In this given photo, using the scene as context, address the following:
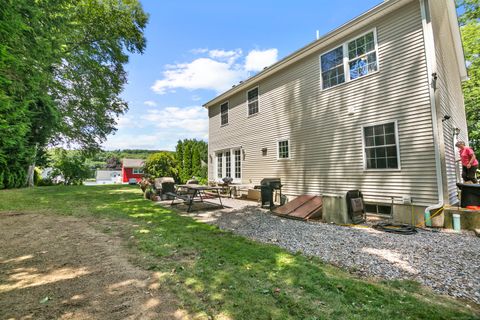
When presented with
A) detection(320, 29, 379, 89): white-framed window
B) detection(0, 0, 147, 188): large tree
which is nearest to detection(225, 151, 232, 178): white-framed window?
detection(320, 29, 379, 89): white-framed window

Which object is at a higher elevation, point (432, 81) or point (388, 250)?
point (432, 81)

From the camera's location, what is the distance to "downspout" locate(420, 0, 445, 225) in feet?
18.2

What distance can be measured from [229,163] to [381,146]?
822cm

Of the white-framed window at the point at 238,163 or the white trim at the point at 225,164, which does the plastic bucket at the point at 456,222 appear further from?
the white-framed window at the point at 238,163

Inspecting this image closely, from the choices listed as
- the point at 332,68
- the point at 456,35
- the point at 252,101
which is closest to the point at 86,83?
the point at 252,101

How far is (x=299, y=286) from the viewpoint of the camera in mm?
2713

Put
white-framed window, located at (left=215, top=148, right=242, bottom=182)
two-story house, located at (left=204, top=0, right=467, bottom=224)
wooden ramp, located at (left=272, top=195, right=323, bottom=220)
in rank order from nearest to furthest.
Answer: two-story house, located at (left=204, top=0, right=467, bottom=224), wooden ramp, located at (left=272, top=195, right=323, bottom=220), white-framed window, located at (left=215, top=148, right=242, bottom=182)

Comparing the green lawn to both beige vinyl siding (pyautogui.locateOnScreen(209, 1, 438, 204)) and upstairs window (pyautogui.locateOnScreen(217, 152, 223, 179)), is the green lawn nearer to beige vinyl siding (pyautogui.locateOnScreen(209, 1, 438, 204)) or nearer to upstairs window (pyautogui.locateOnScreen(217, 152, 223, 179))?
beige vinyl siding (pyautogui.locateOnScreen(209, 1, 438, 204))

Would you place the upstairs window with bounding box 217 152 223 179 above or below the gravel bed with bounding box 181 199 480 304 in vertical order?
above

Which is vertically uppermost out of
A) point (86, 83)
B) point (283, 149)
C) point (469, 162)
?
point (86, 83)

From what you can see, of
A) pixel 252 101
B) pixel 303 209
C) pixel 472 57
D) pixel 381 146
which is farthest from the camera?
pixel 472 57

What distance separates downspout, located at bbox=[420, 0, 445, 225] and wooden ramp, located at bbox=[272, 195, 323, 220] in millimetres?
2667

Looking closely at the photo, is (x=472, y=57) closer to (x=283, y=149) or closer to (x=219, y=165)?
(x=283, y=149)

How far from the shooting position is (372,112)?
6.90 meters
